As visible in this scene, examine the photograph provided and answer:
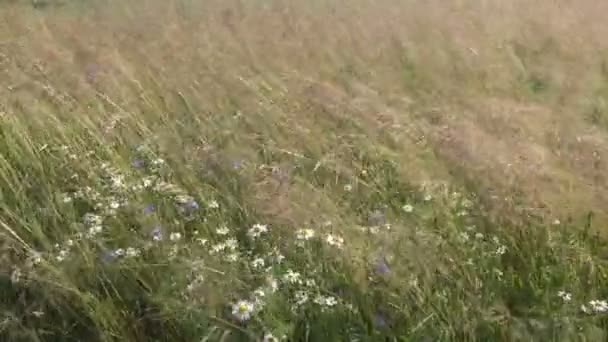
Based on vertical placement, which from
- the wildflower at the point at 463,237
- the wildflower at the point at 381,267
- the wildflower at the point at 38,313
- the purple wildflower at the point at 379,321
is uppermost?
the wildflower at the point at 381,267

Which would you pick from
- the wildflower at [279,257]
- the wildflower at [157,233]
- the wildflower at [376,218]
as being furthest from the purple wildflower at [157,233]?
the wildflower at [376,218]

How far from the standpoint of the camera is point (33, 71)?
3.25 metres

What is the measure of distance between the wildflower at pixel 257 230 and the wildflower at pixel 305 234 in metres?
0.13

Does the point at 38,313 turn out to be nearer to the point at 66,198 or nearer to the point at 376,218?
the point at 66,198

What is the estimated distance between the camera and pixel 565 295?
6.30 ft

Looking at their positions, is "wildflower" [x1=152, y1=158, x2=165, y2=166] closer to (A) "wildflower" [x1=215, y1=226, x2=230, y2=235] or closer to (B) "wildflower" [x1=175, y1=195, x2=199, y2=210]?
(B) "wildflower" [x1=175, y1=195, x2=199, y2=210]

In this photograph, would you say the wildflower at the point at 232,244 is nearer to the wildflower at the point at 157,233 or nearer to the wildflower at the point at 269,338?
the wildflower at the point at 157,233

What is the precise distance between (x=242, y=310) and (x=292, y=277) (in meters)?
0.16

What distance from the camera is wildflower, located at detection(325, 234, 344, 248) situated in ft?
6.50

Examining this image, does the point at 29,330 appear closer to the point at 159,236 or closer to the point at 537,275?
the point at 159,236

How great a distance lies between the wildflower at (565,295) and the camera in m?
1.88

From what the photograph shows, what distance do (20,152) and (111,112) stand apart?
0.45 m

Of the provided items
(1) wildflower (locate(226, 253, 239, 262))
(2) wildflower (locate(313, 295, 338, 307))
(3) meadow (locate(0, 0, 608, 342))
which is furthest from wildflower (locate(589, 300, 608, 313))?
(1) wildflower (locate(226, 253, 239, 262))

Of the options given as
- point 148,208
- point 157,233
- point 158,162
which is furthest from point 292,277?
point 158,162
